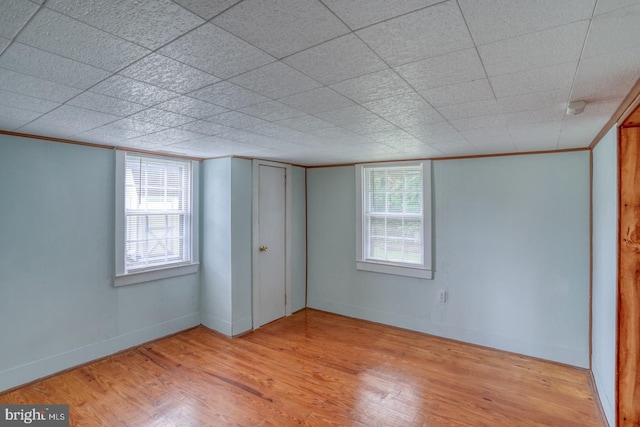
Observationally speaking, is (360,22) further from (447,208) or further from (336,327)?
(336,327)

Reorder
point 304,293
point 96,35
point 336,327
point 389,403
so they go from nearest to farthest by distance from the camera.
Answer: point 96,35 < point 389,403 < point 336,327 < point 304,293

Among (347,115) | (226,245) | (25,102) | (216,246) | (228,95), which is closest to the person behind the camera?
(228,95)

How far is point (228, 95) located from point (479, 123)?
69.1 inches

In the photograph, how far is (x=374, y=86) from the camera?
1.60 m

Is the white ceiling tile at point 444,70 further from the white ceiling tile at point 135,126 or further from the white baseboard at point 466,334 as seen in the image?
the white baseboard at point 466,334

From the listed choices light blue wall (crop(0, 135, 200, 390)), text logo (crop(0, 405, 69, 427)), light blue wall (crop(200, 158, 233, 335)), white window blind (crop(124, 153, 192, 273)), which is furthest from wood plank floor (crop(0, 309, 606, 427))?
white window blind (crop(124, 153, 192, 273))

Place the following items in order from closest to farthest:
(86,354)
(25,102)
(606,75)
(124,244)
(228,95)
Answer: (606,75), (228,95), (25,102), (86,354), (124,244)

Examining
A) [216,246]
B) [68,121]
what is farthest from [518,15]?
[216,246]

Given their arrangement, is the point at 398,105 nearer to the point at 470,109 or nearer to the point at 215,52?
the point at 470,109

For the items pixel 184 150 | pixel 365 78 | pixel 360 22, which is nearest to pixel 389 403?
pixel 365 78

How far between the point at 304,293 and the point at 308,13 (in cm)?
452

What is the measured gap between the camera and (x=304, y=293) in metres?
5.08

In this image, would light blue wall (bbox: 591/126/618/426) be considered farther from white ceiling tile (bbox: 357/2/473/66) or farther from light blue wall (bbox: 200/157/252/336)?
light blue wall (bbox: 200/157/252/336)

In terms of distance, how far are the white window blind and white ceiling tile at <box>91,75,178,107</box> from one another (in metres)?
1.99
